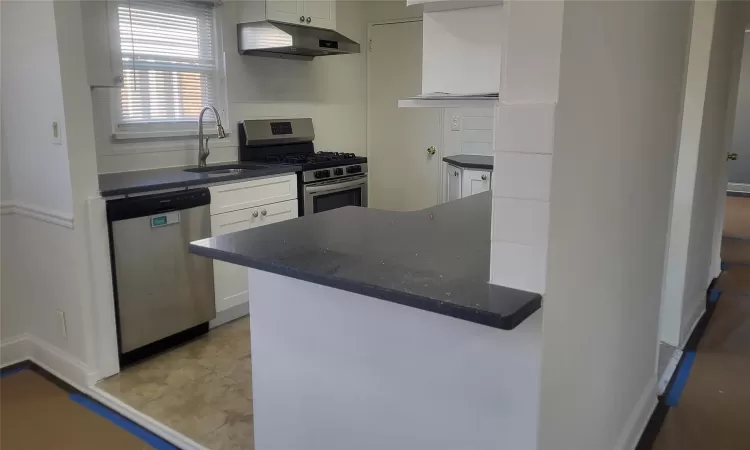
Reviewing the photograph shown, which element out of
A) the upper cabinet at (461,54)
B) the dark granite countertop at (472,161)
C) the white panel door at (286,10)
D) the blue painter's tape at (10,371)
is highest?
the white panel door at (286,10)

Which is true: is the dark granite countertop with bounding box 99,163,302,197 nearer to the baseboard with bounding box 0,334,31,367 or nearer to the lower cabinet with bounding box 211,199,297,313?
the lower cabinet with bounding box 211,199,297,313

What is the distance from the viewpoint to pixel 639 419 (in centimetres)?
234

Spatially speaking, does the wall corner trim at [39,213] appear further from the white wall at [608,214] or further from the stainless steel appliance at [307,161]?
the white wall at [608,214]

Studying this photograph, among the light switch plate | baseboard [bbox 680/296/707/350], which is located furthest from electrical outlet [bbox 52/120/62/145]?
baseboard [bbox 680/296/707/350]

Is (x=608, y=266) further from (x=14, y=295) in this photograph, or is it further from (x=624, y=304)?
(x=14, y=295)

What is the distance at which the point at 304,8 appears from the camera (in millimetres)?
4012

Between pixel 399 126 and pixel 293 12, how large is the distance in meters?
1.54

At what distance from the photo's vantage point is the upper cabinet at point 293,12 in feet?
12.4

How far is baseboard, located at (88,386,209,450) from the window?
58.3 inches

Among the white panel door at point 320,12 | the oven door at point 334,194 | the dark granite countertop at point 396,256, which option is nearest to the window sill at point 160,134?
the oven door at point 334,194

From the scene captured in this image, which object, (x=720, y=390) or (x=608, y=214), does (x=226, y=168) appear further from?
(x=720, y=390)

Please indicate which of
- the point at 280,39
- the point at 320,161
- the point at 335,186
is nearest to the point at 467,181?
the point at 335,186

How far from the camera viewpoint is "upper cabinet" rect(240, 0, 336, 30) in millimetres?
3789

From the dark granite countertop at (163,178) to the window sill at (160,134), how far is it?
0.20 metres
